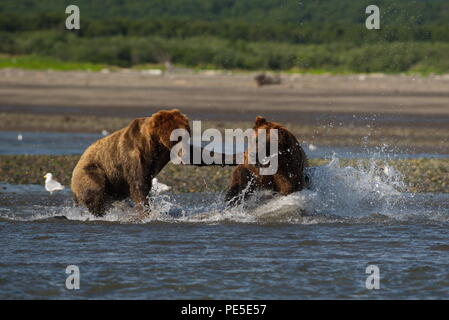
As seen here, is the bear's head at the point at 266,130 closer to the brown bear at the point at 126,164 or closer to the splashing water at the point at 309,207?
the brown bear at the point at 126,164

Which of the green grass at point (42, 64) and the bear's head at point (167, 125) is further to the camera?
the green grass at point (42, 64)

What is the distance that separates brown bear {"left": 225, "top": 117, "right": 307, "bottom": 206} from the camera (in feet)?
27.7

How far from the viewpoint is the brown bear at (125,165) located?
855cm

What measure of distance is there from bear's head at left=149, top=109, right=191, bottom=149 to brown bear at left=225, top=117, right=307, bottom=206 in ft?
2.15

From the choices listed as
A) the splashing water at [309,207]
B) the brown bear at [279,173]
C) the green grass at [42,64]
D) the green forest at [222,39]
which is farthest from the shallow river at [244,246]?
the green grass at [42,64]

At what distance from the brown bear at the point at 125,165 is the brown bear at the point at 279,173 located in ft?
2.27

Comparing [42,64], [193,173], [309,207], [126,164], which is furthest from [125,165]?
[42,64]

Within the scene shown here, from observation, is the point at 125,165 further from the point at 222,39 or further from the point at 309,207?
the point at 222,39

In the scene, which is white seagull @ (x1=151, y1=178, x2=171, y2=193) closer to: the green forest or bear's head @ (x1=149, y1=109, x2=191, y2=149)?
bear's head @ (x1=149, y1=109, x2=191, y2=149)

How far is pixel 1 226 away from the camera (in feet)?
29.0

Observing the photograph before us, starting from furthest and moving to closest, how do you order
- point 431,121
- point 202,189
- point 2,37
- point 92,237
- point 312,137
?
point 2,37, point 431,121, point 312,137, point 202,189, point 92,237
